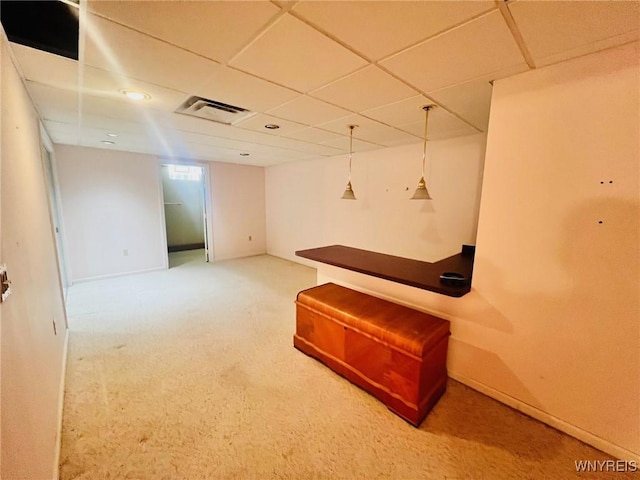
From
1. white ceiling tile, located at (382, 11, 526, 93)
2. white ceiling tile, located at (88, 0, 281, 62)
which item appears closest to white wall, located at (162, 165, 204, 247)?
white ceiling tile, located at (88, 0, 281, 62)

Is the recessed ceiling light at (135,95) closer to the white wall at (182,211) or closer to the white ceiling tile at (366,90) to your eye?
the white ceiling tile at (366,90)

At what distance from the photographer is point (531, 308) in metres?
1.70

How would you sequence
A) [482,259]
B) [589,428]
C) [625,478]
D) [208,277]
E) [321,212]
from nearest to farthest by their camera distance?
[625,478], [589,428], [482,259], [208,277], [321,212]

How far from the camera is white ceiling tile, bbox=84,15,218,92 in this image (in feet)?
4.11

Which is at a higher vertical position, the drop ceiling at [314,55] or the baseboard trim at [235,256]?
the drop ceiling at [314,55]

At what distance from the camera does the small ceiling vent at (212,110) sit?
2156 mm

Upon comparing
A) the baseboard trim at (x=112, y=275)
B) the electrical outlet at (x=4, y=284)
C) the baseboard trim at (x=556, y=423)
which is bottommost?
the baseboard trim at (x=556, y=423)

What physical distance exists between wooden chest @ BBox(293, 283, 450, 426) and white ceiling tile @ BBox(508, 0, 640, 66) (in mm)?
1718

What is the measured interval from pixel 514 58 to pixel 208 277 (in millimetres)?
4760

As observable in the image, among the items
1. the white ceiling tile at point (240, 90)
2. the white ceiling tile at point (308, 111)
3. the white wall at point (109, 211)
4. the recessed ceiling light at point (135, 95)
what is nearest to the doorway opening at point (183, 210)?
the white wall at point (109, 211)

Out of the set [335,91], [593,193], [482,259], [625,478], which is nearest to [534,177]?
[593,193]

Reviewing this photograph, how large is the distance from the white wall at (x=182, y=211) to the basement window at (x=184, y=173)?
7 centimetres

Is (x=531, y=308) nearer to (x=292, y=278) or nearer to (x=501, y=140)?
(x=501, y=140)

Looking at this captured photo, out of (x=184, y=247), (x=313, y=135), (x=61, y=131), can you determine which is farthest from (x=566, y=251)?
(x=184, y=247)
